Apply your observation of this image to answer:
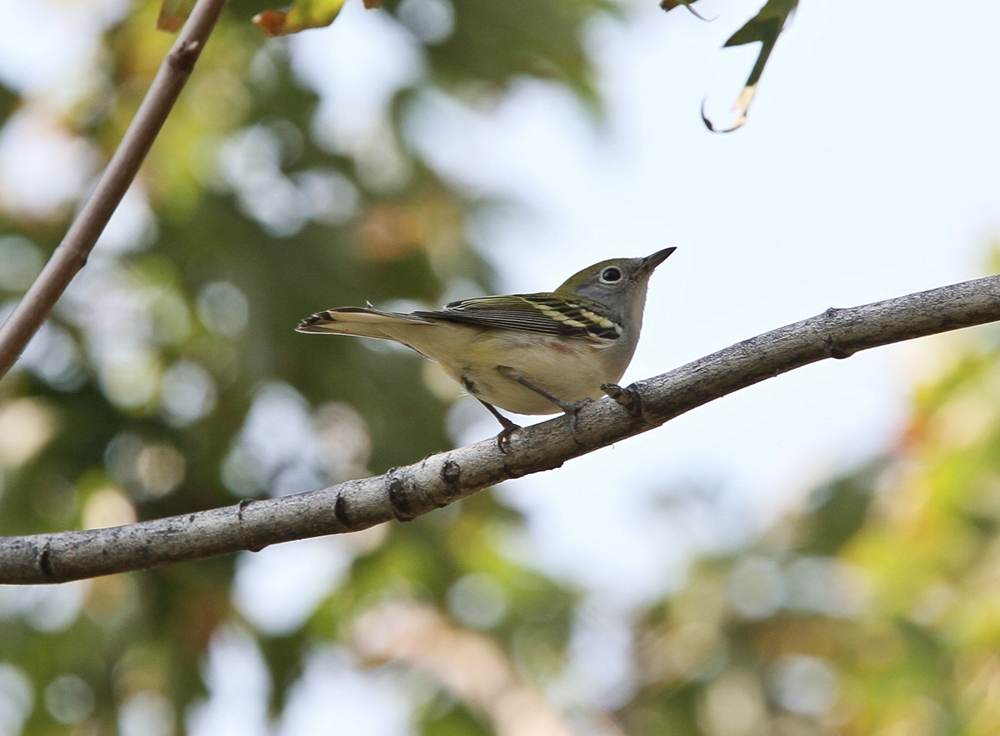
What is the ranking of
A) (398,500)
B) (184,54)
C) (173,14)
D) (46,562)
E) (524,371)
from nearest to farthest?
1. (184,54)
2. (46,562)
3. (398,500)
4. (173,14)
5. (524,371)

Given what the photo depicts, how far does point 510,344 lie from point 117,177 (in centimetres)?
202

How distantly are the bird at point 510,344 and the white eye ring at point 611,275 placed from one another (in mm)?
933

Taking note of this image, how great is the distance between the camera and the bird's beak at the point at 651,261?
572 cm

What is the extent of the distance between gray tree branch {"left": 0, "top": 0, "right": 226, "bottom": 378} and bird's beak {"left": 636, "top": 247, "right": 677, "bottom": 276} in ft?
11.4

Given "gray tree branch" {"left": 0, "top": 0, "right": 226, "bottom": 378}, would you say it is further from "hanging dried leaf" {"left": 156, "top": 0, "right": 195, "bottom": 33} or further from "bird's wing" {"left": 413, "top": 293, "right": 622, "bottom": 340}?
"bird's wing" {"left": 413, "top": 293, "right": 622, "bottom": 340}

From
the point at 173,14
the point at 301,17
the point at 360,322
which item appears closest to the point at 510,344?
the point at 360,322

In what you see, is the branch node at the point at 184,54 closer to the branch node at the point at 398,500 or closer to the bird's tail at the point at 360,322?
the branch node at the point at 398,500

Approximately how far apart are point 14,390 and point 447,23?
285 centimetres

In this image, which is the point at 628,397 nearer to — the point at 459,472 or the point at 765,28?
the point at 459,472

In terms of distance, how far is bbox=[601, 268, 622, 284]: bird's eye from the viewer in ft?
18.7

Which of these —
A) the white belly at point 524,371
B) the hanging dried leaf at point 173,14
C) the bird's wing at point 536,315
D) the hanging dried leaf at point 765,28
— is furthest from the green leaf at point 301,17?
the white belly at point 524,371

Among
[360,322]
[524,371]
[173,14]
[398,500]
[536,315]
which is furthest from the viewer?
[536,315]

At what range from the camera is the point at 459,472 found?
2916 mm

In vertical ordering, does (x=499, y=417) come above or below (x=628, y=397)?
Answer: below
